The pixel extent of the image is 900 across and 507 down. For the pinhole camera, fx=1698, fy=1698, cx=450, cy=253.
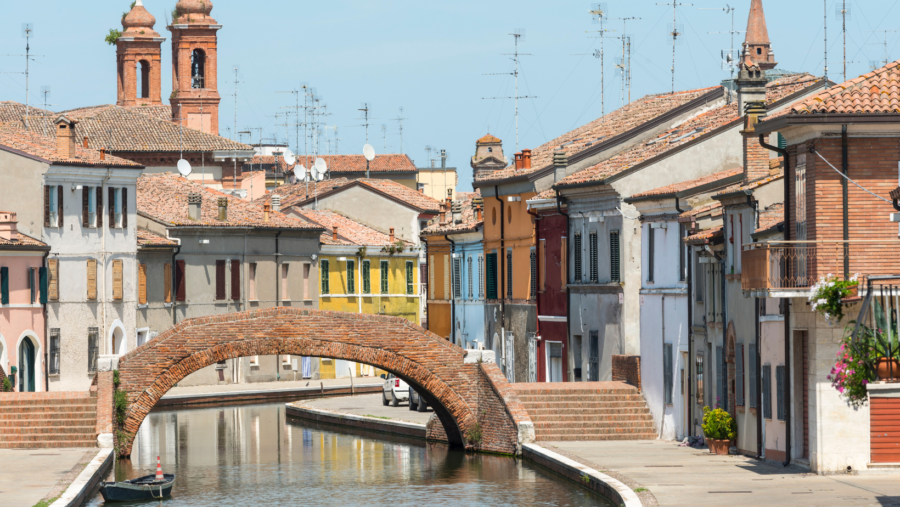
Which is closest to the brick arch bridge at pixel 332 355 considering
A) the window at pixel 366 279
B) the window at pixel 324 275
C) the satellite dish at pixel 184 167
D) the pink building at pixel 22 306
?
the pink building at pixel 22 306

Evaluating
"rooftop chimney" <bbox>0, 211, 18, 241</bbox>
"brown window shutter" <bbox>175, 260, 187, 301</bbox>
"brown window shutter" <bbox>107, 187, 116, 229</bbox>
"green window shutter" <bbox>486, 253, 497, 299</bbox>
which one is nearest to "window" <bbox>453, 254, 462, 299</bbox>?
"green window shutter" <bbox>486, 253, 497, 299</bbox>

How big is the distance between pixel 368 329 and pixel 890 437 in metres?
16.7

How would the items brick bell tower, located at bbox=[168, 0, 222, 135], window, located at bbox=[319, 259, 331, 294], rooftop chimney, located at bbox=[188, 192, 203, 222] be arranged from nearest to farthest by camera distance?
1. rooftop chimney, located at bbox=[188, 192, 203, 222]
2. window, located at bbox=[319, 259, 331, 294]
3. brick bell tower, located at bbox=[168, 0, 222, 135]

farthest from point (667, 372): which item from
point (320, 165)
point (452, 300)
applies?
point (320, 165)

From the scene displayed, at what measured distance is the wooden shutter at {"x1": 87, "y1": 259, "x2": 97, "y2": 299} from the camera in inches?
2494

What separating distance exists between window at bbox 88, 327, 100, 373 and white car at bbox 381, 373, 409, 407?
1221 centimetres

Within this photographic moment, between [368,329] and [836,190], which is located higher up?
[836,190]

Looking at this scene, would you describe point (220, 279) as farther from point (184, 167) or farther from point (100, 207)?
point (184, 167)

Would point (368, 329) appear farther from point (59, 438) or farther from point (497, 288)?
point (497, 288)

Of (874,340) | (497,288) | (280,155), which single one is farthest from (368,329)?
(280,155)

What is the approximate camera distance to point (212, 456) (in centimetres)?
4538

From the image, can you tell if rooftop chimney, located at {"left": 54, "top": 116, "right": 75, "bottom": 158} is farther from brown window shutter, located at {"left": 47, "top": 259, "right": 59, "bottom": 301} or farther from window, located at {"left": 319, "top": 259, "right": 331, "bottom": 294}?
window, located at {"left": 319, "top": 259, "right": 331, "bottom": 294}

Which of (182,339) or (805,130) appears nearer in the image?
(805,130)

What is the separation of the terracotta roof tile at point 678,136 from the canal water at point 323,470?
8731 mm
